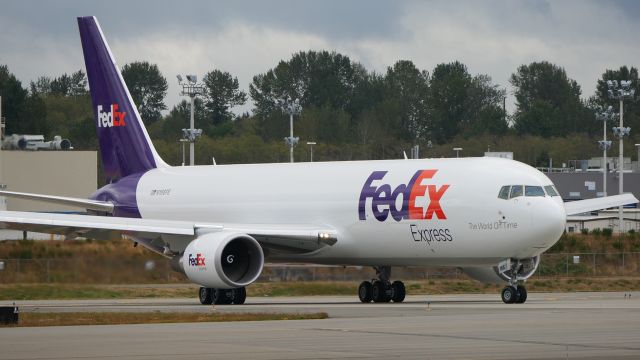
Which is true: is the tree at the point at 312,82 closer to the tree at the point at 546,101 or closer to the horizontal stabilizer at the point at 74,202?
the tree at the point at 546,101

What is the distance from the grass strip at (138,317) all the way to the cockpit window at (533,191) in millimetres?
8382

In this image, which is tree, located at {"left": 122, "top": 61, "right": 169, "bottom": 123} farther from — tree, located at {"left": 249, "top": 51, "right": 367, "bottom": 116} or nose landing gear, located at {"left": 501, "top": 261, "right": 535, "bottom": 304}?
nose landing gear, located at {"left": 501, "top": 261, "right": 535, "bottom": 304}

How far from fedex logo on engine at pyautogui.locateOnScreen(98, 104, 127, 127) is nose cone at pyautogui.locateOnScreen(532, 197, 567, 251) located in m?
17.0

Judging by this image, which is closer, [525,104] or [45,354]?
[45,354]

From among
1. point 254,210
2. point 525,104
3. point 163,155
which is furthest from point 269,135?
point 254,210

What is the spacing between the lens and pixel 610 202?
4169 centimetres

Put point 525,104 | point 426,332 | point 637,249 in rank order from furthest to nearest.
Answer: point 525,104
point 637,249
point 426,332

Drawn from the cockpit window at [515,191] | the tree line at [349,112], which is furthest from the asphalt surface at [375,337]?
the tree line at [349,112]

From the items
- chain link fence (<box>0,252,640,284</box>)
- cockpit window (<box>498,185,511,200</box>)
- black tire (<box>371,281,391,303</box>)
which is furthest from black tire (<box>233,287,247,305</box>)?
cockpit window (<box>498,185,511,200</box>)

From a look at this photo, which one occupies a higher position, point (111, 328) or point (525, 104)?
point (525, 104)

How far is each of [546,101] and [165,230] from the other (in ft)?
382

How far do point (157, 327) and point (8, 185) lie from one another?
2622 inches

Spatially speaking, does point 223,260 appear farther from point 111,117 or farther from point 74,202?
point 111,117

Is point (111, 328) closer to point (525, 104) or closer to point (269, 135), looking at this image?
point (269, 135)
